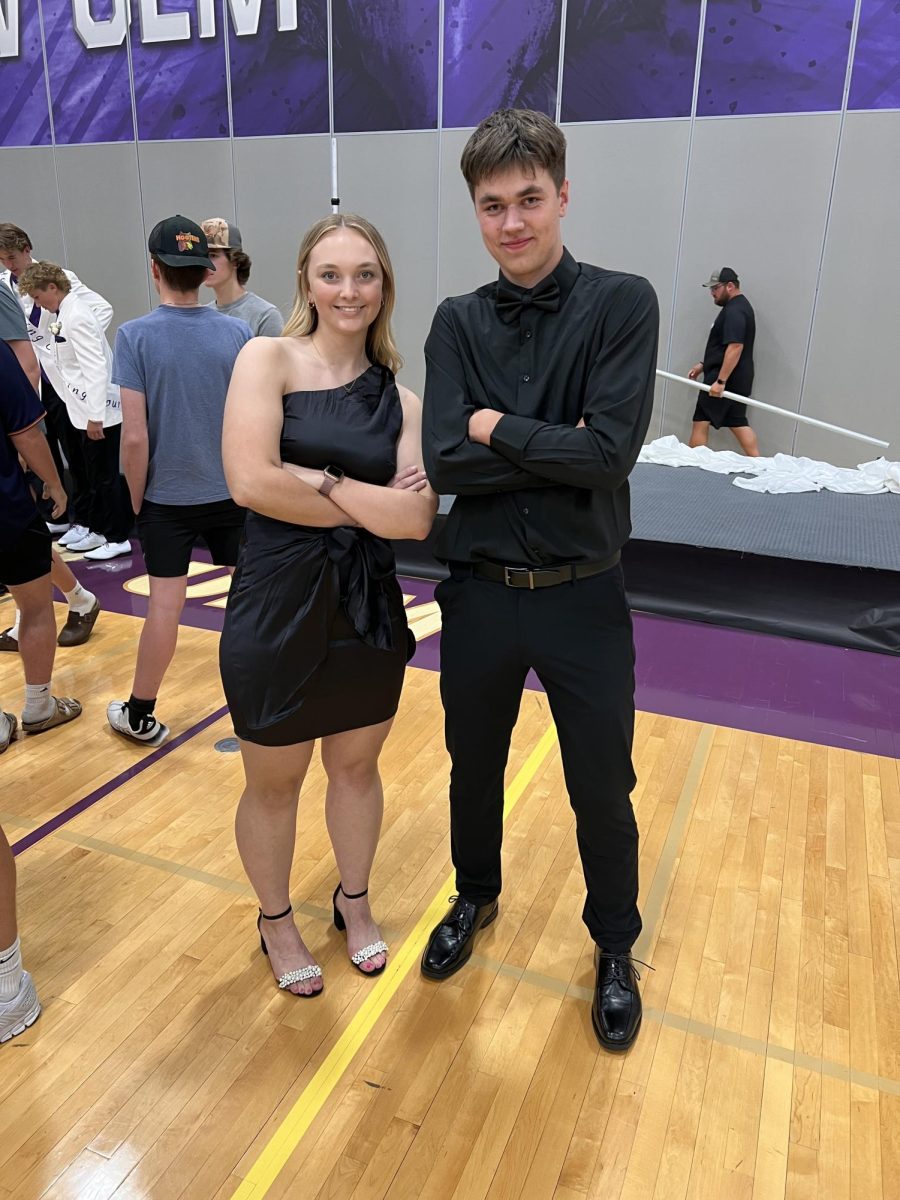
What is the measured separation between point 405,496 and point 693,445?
242 inches

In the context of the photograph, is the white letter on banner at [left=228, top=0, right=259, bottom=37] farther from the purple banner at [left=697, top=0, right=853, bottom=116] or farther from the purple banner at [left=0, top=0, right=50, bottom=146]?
the purple banner at [left=697, top=0, right=853, bottom=116]

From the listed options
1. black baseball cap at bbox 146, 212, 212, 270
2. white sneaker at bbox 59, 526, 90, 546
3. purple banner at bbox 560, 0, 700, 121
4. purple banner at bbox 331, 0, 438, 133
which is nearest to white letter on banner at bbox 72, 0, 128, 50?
purple banner at bbox 331, 0, 438, 133

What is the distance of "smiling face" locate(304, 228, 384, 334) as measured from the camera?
177 centimetres

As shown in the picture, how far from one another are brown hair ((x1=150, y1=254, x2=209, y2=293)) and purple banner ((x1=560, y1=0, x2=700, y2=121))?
5475 mm

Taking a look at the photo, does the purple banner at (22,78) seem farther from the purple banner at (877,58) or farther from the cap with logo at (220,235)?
the purple banner at (877,58)

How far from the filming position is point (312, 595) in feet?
6.04

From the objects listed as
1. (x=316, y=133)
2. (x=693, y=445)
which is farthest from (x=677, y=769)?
(x=316, y=133)

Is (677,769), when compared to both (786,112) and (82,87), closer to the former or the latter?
(786,112)

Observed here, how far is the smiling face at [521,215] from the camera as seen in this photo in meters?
1.66

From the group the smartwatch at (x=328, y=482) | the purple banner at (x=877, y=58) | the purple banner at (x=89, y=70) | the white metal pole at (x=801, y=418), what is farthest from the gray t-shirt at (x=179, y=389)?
the purple banner at (x=89, y=70)

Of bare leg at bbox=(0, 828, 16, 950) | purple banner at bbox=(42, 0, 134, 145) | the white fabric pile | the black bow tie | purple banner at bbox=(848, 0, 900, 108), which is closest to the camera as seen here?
the black bow tie

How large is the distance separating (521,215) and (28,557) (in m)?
2.08

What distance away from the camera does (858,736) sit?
138 inches

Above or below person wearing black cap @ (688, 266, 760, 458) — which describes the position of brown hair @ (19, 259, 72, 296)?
above
